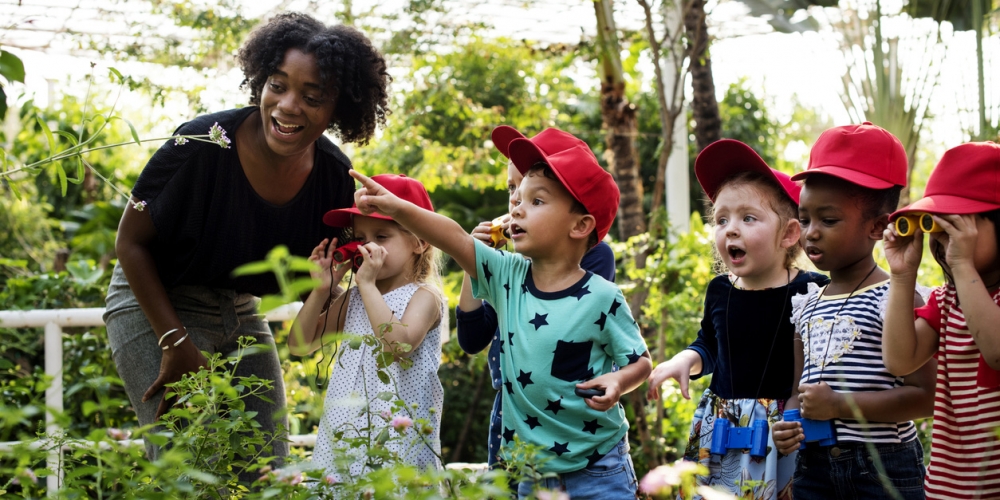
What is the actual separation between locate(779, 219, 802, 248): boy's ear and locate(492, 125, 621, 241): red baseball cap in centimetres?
46

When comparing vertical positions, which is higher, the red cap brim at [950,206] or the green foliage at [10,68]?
the green foliage at [10,68]

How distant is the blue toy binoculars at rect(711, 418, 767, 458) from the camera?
2164 millimetres

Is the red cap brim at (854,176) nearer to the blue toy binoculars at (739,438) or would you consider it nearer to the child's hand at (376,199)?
the blue toy binoculars at (739,438)

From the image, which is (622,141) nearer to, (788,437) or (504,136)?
(504,136)

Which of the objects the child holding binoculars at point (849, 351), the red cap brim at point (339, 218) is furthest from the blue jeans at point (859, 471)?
the red cap brim at point (339, 218)

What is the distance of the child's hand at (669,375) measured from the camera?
2174 mm

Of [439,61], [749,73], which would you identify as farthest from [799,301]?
[749,73]

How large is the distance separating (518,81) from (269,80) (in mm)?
6520

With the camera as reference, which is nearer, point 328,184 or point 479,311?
point 479,311

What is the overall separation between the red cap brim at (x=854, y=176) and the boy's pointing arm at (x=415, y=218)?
0.88 meters

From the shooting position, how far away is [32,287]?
4648 mm

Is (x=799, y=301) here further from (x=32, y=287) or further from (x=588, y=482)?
(x=32, y=287)

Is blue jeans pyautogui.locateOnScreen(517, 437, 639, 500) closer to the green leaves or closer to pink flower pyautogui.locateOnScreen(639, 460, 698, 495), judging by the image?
pink flower pyautogui.locateOnScreen(639, 460, 698, 495)

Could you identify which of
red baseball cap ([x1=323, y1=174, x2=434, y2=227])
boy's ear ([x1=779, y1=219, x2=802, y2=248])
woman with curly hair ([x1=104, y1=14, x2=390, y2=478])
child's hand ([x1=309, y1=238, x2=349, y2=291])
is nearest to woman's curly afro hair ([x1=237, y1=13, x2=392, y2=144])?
woman with curly hair ([x1=104, y1=14, x2=390, y2=478])
